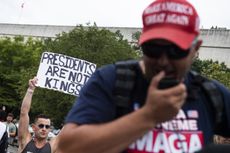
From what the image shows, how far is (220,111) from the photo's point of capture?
2201 millimetres

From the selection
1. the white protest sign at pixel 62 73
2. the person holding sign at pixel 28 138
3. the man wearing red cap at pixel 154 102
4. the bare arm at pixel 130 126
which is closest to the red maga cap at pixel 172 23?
the man wearing red cap at pixel 154 102

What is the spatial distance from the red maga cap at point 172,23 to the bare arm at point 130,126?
0.58ft

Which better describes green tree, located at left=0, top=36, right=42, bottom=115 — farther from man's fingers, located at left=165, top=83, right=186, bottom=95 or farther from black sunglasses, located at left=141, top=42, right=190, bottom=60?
man's fingers, located at left=165, top=83, right=186, bottom=95

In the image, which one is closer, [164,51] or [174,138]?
[164,51]

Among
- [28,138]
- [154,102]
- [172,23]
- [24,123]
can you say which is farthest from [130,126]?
[28,138]

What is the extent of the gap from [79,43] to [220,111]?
34.6 m

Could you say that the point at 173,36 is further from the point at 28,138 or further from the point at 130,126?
the point at 28,138

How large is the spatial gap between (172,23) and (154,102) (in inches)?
13.5

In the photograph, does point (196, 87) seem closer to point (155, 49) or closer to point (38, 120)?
point (155, 49)

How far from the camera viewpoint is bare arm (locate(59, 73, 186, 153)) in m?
1.74

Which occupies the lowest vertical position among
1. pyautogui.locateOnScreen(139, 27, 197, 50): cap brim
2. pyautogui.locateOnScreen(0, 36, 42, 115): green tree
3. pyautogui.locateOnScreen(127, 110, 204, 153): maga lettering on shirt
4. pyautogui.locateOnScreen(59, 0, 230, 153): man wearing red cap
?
pyautogui.locateOnScreen(0, 36, 42, 115): green tree

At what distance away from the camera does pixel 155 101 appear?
1748mm

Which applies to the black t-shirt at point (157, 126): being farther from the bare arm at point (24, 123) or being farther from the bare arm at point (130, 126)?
the bare arm at point (24, 123)

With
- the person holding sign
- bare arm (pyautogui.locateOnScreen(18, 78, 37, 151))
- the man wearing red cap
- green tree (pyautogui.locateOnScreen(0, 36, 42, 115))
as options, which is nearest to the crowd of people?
the man wearing red cap
